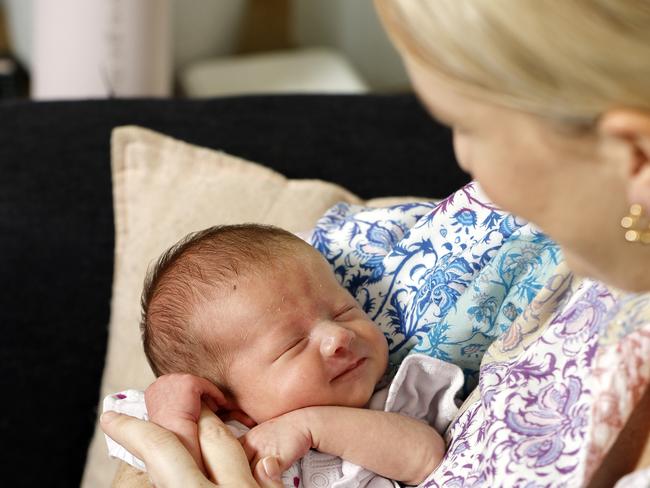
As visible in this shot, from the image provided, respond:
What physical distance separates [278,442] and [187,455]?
12cm

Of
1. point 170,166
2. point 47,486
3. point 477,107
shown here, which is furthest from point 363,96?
point 477,107

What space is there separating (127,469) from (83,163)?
0.65m

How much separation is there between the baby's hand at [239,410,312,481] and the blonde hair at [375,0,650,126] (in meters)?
0.53

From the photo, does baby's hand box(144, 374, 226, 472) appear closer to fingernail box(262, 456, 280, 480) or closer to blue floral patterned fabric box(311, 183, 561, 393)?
fingernail box(262, 456, 280, 480)

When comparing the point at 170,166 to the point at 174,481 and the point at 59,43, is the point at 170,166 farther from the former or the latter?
the point at 59,43

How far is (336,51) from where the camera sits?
3213mm

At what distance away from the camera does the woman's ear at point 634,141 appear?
2.32 ft

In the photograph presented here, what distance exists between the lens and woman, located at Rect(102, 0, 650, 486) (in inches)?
27.6

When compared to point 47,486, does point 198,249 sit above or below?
above

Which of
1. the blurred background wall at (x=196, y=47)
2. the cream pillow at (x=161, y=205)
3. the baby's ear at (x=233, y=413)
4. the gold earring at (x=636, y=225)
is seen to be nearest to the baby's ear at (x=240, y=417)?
the baby's ear at (x=233, y=413)

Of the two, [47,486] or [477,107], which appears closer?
[477,107]

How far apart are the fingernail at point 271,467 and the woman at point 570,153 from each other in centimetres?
23

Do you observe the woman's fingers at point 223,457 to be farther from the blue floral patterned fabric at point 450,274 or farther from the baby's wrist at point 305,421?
the blue floral patterned fabric at point 450,274

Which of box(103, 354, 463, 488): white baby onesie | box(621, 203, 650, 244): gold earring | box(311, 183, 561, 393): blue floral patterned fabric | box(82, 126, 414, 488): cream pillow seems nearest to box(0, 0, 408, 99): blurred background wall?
box(82, 126, 414, 488): cream pillow
